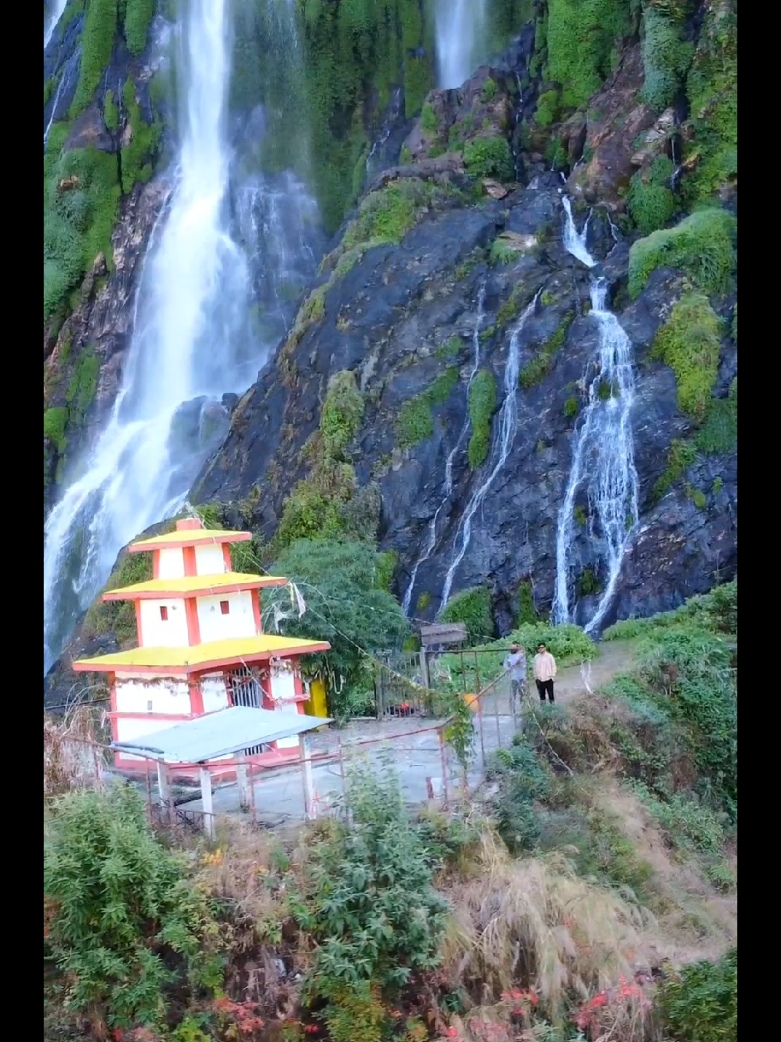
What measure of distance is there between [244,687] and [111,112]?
5.46m

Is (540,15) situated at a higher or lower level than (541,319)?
higher

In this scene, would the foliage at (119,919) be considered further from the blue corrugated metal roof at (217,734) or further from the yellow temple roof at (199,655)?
the yellow temple roof at (199,655)

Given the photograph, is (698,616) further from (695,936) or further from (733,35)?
(733,35)

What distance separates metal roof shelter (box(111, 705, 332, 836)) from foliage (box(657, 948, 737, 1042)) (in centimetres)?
220

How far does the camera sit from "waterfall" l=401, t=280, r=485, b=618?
7.76 meters

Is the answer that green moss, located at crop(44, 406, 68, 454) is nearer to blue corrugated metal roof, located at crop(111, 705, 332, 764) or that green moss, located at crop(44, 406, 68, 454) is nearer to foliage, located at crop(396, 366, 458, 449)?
foliage, located at crop(396, 366, 458, 449)

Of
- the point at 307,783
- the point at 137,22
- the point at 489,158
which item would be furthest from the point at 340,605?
the point at 137,22

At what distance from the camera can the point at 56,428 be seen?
8641mm

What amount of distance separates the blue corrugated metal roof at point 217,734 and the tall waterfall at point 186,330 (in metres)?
2.44

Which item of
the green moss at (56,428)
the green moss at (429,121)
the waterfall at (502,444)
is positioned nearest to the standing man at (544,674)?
the waterfall at (502,444)

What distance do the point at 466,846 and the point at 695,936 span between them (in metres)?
1.46

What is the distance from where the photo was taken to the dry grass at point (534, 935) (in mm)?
5820

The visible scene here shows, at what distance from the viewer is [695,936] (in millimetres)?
6379

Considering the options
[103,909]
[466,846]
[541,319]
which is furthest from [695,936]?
[541,319]
